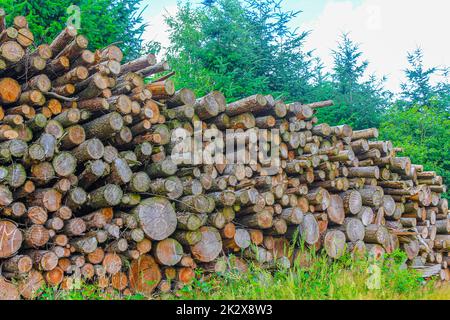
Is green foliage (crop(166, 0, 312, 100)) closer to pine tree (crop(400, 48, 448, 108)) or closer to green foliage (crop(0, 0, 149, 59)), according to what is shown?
green foliage (crop(0, 0, 149, 59))

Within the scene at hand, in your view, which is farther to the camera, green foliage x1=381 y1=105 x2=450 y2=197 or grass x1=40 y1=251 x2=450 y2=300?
green foliage x1=381 y1=105 x2=450 y2=197

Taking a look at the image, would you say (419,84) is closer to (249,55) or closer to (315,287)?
(249,55)

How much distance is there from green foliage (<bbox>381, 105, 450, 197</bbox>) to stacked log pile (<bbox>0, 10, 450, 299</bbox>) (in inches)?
361

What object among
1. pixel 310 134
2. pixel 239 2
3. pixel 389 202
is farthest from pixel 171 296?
pixel 239 2

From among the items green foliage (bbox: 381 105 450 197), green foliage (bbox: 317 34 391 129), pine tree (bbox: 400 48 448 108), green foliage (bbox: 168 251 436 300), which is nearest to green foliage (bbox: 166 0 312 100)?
green foliage (bbox: 317 34 391 129)

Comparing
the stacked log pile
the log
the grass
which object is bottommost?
the grass

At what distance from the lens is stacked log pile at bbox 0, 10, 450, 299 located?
449 cm

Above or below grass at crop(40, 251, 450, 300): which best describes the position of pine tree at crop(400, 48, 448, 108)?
above

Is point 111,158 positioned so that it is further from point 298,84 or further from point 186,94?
point 298,84

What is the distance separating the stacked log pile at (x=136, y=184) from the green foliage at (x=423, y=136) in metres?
9.18

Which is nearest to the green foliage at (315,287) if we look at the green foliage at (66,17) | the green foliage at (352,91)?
the green foliage at (66,17)

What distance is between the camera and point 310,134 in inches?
270

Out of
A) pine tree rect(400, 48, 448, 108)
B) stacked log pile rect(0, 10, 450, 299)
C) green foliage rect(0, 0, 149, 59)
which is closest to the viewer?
stacked log pile rect(0, 10, 450, 299)

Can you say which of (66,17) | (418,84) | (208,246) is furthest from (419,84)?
(208,246)
